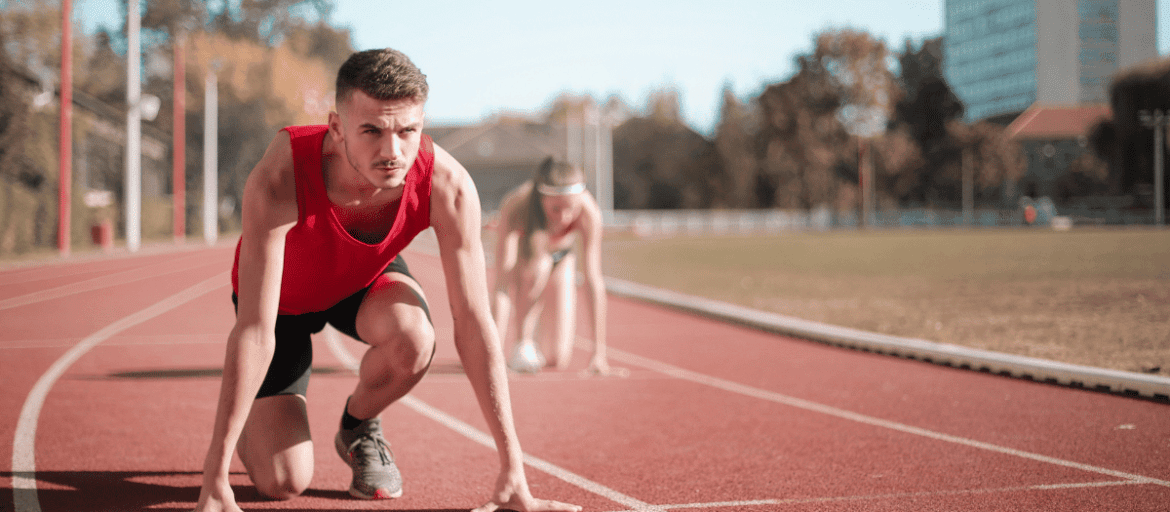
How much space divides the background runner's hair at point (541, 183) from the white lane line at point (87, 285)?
361 inches

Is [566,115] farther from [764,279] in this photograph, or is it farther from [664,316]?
[664,316]

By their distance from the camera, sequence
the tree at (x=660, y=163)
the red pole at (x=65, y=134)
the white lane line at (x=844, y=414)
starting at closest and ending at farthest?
the white lane line at (x=844, y=414) → the red pole at (x=65, y=134) → the tree at (x=660, y=163)

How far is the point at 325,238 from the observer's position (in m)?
3.31

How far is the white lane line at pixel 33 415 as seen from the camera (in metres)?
4.01

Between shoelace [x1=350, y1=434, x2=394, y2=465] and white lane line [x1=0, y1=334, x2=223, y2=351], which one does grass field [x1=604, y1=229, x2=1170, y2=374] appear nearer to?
shoelace [x1=350, y1=434, x2=394, y2=465]

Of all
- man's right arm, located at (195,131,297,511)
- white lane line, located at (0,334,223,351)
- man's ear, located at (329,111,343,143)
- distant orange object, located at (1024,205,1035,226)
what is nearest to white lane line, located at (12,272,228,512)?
white lane line, located at (0,334,223,351)

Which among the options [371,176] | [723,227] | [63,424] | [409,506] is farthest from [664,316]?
[723,227]

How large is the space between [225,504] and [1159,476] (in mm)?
3863

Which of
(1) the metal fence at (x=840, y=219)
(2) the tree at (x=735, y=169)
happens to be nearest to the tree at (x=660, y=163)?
(2) the tree at (x=735, y=169)

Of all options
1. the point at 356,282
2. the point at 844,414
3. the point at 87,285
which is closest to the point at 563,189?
the point at 844,414

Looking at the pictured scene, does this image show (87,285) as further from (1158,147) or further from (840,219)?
(840,219)

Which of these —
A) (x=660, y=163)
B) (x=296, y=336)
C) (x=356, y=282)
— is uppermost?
(x=660, y=163)

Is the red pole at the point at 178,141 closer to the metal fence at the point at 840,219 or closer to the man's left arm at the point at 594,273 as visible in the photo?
the metal fence at the point at 840,219

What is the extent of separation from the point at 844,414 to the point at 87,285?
1540cm
